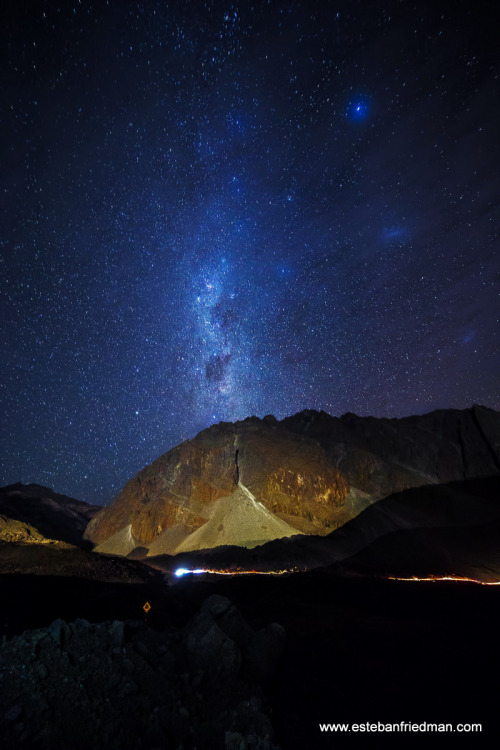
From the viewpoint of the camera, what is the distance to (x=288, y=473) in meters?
59.8

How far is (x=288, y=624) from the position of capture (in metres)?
15.9

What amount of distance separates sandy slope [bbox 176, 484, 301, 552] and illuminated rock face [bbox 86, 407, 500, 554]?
1247 mm

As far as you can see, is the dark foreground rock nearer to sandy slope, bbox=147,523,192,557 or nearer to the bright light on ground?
the bright light on ground

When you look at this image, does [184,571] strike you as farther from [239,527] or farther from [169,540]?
[169,540]

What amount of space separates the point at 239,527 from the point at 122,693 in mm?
48411

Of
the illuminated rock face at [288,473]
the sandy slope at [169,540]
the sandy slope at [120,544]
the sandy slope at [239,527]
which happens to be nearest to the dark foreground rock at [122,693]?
the sandy slope at [239,527]

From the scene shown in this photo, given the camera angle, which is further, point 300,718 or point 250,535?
point 250,535

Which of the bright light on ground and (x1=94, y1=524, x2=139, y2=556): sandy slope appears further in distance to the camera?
(x1=94, y1=524, x2=139, y2=556): sandy slope

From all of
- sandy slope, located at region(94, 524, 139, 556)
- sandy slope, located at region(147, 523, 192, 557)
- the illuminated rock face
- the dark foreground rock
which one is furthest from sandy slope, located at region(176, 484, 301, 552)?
the dark foreground rock

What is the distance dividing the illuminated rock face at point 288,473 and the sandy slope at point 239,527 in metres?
1.25

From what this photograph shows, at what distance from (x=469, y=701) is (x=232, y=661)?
6.76 meters

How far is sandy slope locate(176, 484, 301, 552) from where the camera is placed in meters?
48.4

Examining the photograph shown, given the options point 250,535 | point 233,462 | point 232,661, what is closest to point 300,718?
point 232,661

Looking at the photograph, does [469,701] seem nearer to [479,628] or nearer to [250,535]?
[479,628]
